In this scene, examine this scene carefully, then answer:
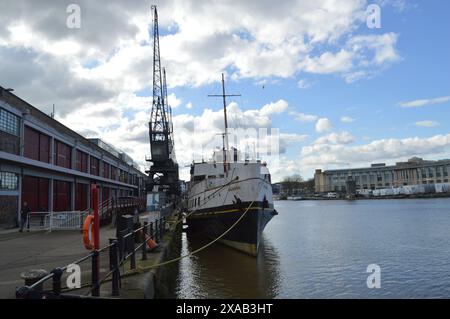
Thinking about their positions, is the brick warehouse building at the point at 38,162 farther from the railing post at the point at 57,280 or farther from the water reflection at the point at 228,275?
the railing post at the point at 57,280

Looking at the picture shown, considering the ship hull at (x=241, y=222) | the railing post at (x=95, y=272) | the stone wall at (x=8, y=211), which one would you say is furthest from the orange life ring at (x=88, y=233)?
the stone wall at (x=8, y=211)

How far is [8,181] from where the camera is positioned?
2378cm

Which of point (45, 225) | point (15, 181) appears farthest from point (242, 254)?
point (15, 181)

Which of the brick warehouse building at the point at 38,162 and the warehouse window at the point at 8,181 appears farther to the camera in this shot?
the brick warehouse building at the point at 38,162

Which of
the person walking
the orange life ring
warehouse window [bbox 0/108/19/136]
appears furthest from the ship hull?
the orange life ring

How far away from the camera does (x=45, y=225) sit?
2394 centimetres

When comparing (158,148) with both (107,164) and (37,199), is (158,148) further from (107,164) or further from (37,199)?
(37,199)

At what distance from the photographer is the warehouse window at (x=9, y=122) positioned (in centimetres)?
2255

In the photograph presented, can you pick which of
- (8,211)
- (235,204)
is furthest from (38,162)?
(235,204)

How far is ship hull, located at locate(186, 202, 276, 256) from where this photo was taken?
20.4m

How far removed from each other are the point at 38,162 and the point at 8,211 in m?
3.66

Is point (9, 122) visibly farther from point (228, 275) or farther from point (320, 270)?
point (320, 270)

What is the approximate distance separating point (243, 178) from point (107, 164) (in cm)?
3282

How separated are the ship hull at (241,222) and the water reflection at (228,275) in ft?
1.79
